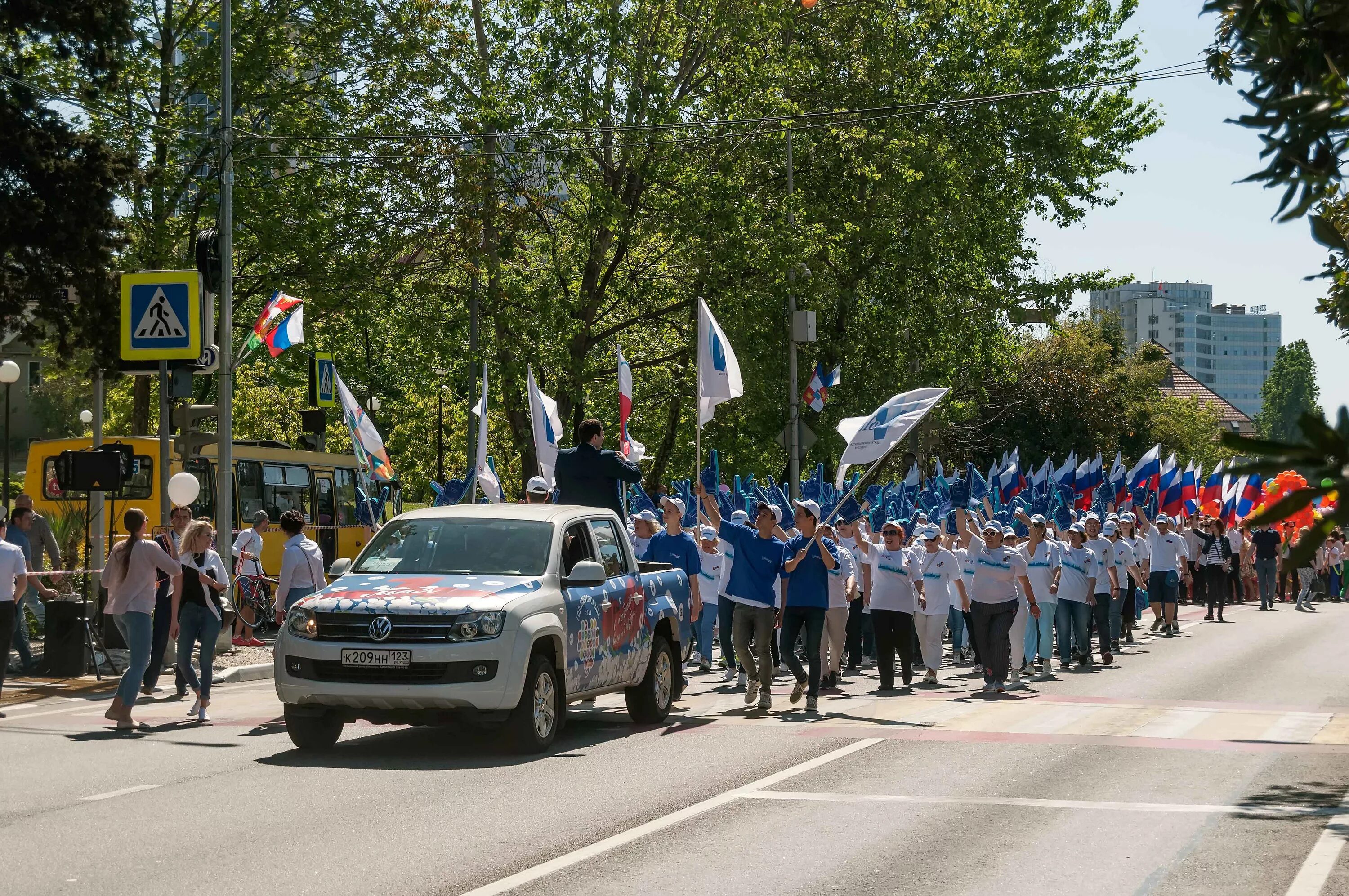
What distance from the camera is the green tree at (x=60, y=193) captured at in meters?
19.7

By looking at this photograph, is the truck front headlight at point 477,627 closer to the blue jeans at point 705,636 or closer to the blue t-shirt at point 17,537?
the blue jeans at point 705,636

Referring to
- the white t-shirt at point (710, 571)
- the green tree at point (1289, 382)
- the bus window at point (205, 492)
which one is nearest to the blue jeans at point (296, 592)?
the white t-shirt at point (710, 571)

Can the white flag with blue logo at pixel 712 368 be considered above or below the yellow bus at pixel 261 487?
above

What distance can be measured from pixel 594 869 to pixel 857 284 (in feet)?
106

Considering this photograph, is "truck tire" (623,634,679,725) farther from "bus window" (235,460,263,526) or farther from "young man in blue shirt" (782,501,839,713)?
"bus window" (235,460,263,526)

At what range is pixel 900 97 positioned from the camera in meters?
38.6

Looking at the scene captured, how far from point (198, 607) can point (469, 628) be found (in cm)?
393

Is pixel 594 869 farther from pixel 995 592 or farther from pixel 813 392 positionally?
pixel 813 392

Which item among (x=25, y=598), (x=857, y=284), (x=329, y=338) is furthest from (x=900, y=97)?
(x=25, y=598)

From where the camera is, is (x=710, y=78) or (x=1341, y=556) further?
(x=1341, y=556)

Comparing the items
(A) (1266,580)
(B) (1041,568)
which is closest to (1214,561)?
(A) (1266,580)

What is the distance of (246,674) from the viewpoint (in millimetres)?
19141

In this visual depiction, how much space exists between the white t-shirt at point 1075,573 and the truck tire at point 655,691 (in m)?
7.39

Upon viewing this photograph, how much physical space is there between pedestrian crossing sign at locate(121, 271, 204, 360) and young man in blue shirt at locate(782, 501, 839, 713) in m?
7.99
